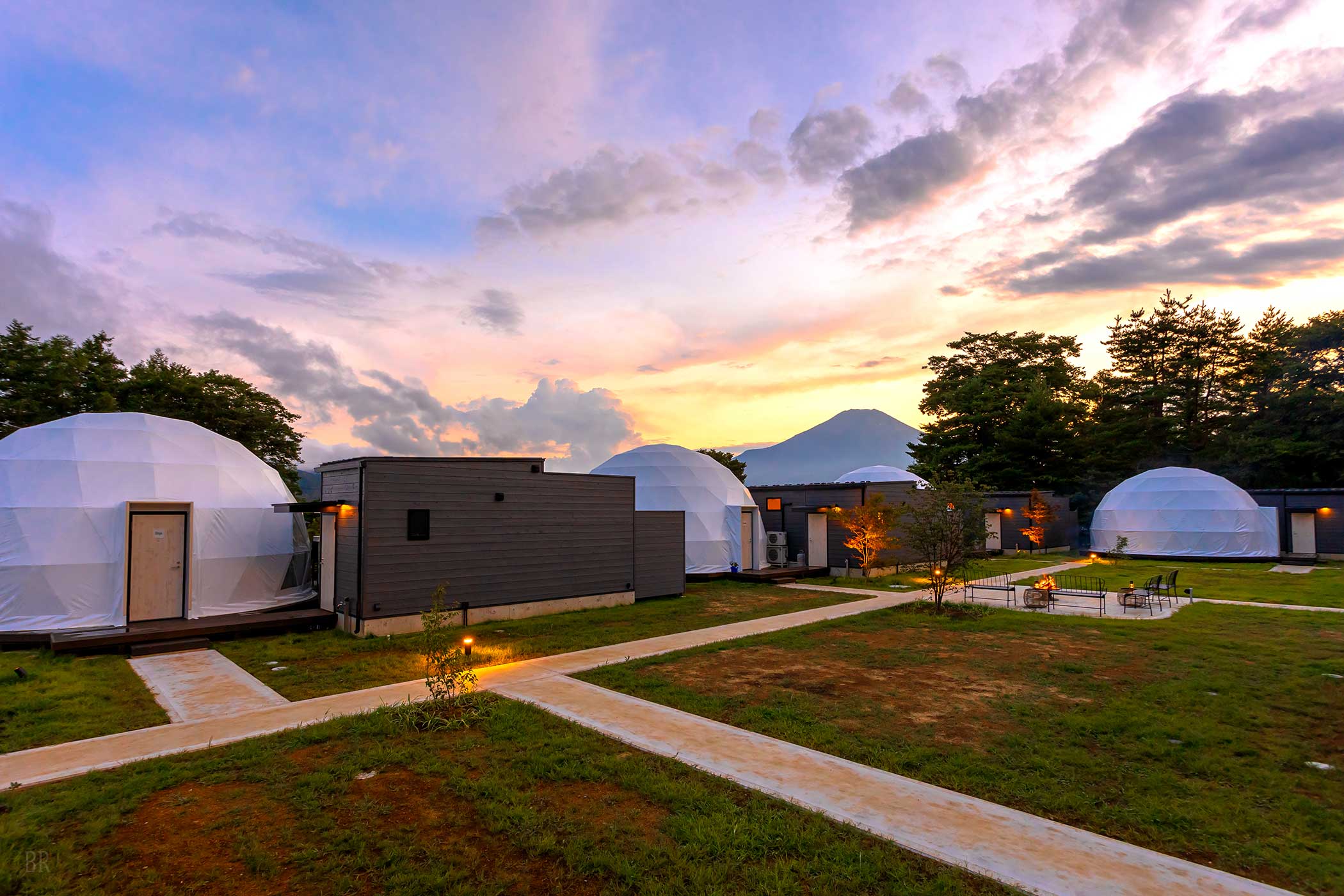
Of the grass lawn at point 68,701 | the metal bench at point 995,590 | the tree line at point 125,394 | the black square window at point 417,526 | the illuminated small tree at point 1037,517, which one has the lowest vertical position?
the metal bench at point 995,590

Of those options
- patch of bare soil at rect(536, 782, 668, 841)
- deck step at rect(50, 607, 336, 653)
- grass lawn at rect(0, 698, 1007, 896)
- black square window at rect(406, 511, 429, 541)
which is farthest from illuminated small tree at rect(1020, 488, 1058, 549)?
patch of bare soil at rect(536, 782, 668, 841)

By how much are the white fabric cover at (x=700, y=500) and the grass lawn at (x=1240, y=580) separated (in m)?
9.86

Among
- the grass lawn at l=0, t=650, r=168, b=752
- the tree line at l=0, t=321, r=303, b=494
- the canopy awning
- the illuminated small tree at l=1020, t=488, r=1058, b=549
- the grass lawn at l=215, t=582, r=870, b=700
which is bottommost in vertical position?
the grass lawn at l=215, t=582, r=870, b=700

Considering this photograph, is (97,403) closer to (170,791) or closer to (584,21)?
(584,21)

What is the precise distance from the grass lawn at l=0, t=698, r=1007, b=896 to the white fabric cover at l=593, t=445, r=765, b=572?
15.5 m

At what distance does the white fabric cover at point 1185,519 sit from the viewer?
28203mm

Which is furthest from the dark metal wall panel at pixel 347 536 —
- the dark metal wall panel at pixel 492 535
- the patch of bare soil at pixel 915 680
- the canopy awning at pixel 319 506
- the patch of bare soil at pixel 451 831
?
the patch of bare soil at pixel 451 831

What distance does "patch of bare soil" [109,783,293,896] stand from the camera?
3807 millimetres

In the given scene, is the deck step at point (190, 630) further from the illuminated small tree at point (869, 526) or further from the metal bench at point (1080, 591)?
the metal bench at point (1080, 591)

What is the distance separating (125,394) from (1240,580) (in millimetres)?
44302

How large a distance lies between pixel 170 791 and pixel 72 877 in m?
1.33

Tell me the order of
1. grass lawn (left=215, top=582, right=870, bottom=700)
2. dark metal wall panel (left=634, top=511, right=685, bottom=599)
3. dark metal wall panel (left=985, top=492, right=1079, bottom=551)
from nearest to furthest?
grass lawn (left=215, top=582, right=870, bottom=700), dark metal wall panel (left=634, top=511, right=685, bottom=599), dark metal wall panel (left=985, top=492, right=1079, bottom=551)

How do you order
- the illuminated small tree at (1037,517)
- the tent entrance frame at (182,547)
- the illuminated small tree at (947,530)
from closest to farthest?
the tent entrance frame at (182,547), the illuminated small tree at (947,530), the illuminated small tree at (1037,517)

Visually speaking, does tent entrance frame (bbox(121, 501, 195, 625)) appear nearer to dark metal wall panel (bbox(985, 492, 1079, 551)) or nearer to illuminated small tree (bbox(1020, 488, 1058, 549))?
dark metal wall panel (bbox(985, 492, 1079, 551))
